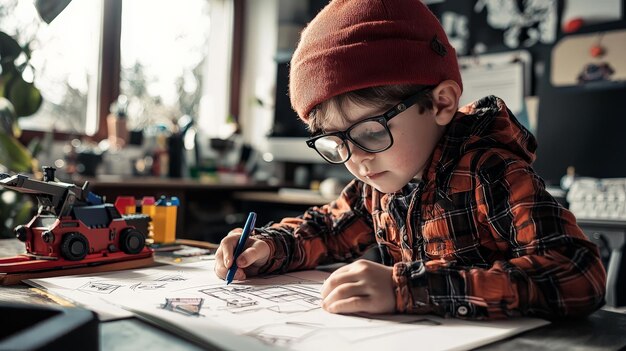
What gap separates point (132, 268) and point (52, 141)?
6.66ft

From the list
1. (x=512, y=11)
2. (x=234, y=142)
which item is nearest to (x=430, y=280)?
(x=512, y=11)

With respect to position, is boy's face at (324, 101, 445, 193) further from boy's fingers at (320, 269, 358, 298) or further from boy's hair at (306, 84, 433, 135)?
boy's fingers at (320, 269, 358, 298)

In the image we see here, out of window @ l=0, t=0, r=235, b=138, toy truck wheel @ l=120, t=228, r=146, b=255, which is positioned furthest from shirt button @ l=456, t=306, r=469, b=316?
window @ l=0, t=0, r=235, b=138

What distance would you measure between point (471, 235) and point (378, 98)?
233 millimetres

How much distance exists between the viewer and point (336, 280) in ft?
2.19

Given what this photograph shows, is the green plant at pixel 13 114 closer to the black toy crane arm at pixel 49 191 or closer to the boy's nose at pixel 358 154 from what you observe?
the black toy crane arm at pixel 49 191

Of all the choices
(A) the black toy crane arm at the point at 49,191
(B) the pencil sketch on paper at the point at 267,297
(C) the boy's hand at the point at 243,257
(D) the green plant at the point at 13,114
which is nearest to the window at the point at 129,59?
(D) the green plant at the point at 13,114

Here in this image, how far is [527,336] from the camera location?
1.90ft

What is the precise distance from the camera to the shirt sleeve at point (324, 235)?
93 centimetres

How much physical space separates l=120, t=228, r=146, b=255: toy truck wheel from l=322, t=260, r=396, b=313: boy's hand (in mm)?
358

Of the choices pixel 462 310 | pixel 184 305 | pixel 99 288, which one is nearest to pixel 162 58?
pixel 99 288

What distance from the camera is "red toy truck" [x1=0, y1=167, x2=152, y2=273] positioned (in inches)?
31.0

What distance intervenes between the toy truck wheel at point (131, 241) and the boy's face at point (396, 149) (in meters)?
0.33

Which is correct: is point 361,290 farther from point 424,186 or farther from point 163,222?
point 163,222
